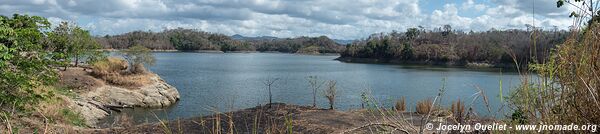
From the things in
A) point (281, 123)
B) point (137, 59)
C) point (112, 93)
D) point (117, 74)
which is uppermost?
point (137, 59)

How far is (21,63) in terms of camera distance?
5.80m

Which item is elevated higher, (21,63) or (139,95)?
(21,63)

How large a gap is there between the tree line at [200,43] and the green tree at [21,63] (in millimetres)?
124275

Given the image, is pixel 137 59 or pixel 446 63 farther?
pixel 446 63

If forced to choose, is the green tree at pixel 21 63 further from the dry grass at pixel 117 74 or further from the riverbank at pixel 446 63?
the riverbank at pixel 446 63

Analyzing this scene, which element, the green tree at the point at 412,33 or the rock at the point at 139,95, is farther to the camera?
the green tree at the point at 412,33

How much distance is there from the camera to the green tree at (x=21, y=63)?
17.7 feet

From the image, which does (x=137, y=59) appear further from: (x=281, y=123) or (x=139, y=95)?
(x=281, y=123)

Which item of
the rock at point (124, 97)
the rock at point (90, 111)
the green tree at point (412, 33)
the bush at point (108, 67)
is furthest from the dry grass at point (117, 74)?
the green tree at point (412, 33)

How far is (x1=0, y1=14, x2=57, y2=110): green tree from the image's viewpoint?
17.7ft

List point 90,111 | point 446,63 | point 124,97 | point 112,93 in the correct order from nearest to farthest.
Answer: point 90,111
point 112,93
point 124,97
point 446,63

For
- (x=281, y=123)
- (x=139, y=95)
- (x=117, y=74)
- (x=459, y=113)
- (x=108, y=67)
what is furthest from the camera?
(x=108, y=67)

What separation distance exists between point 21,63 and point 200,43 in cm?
14168

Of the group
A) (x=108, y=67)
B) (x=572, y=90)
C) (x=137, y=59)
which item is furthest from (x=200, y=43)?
(x=572, y=90)
